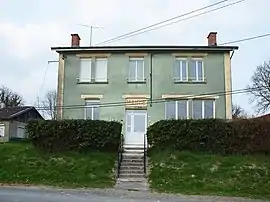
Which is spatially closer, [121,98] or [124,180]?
[124,180]

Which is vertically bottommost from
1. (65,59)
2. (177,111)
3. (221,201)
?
(221,201)

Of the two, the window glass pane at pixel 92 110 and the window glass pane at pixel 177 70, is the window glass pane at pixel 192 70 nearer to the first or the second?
the window glass pane at pixel 177 70

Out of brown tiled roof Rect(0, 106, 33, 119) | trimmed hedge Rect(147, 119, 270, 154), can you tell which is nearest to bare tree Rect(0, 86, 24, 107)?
brown tiled roof Rect(0, 106, 33, 119)

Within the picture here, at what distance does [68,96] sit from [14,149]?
6.61 m

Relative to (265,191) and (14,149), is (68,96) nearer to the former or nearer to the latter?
(14,149)

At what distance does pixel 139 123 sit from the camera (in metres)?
30.2

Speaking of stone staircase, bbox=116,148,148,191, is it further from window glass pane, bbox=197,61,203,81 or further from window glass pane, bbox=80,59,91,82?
window glass pane, bbox=197,61,203,81

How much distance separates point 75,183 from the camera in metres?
20.4

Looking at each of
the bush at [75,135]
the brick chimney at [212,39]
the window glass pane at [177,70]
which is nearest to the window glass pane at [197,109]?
the window glass pane at [177,70]

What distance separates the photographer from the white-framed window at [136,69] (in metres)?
30.9

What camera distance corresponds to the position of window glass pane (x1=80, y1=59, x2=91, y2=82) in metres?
31.0

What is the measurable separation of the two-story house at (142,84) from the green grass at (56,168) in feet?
18.9

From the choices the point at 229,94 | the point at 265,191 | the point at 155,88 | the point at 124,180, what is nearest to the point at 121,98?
the point at 155,88

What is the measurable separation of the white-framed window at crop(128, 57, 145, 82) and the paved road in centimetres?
1373
